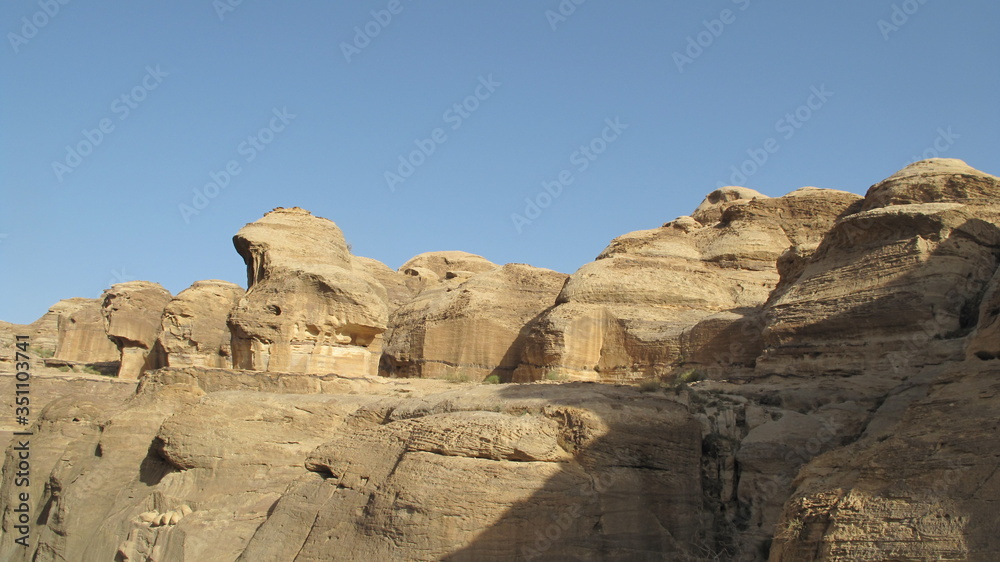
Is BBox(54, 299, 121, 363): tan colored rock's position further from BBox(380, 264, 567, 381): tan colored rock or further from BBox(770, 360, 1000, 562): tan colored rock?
BBox(770, 360, 1000, 562): tan colored rock

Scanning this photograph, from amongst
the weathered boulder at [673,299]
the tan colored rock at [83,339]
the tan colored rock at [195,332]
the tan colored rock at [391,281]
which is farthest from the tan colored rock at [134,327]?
the weathered boulder at [673,299]

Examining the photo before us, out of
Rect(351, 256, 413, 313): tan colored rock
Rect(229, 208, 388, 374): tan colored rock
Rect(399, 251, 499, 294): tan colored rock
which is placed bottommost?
Rect(229, 208, 388, 374): tan colored rock

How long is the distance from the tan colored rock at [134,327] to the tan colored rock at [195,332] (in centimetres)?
232

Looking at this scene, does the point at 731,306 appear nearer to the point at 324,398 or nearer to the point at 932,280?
the point at 932,280

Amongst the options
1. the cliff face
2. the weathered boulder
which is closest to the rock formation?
the cliff face

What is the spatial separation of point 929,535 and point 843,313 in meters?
8.86

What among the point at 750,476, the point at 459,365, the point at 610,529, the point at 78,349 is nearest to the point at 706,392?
the point at 750,476

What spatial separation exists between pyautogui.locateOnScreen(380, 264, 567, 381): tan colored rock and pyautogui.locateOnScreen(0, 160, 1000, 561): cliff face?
9 centimetres

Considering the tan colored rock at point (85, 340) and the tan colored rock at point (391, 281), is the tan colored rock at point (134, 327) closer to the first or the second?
the tan colored rock at point (85, 340)

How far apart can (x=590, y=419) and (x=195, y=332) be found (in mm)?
16943

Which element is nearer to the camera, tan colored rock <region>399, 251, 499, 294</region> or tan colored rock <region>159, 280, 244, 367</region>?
tan colored rock <region>159, 280, 244, 367</region>

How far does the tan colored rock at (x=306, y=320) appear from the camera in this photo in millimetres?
21766

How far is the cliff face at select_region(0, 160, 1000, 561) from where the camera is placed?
1052 cm

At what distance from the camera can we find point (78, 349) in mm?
36000
